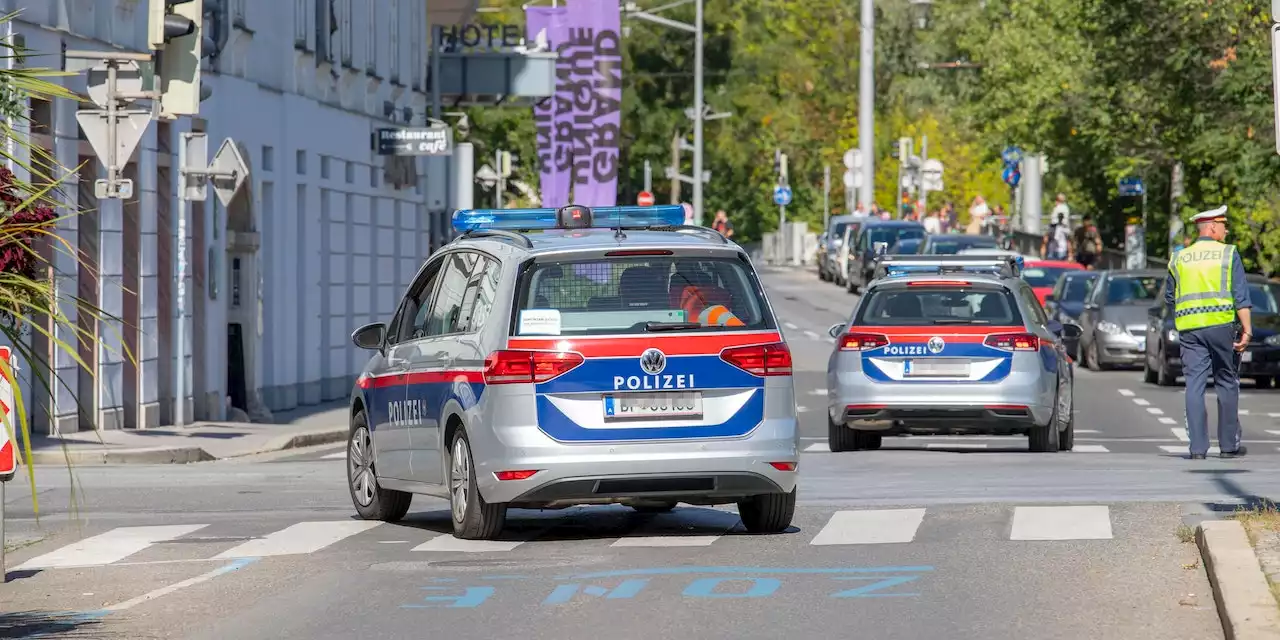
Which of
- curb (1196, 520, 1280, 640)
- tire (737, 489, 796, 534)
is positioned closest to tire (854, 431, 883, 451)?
tire (737, 489, 796, 534)

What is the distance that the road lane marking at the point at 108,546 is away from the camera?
12477mm

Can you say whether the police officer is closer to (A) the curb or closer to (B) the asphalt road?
(B) the asphalt road

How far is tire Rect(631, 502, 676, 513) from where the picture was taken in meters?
15.0

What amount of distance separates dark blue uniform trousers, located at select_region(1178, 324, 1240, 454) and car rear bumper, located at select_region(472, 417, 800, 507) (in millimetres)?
6327

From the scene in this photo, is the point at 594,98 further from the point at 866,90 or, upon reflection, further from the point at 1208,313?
the point at 866,90

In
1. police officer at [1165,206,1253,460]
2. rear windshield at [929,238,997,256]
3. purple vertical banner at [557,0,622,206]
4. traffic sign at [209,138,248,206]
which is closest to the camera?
police officer at [1165,206,1253,460]

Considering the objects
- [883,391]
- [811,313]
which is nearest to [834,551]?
[883,391]

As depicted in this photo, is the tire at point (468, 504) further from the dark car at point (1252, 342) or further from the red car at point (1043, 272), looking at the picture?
the red car at point (1043, 272)

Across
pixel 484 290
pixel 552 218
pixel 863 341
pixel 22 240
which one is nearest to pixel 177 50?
pixel 552 218

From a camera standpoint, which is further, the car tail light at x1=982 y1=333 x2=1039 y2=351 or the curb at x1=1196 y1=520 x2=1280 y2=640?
the car tail light at x1=982 y1=333 x2=1039 y2=351

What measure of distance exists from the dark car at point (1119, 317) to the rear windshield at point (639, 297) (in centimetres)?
2561

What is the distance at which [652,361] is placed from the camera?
12.8 meters

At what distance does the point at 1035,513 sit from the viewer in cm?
1394

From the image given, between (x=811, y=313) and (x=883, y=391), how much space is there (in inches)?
1580
